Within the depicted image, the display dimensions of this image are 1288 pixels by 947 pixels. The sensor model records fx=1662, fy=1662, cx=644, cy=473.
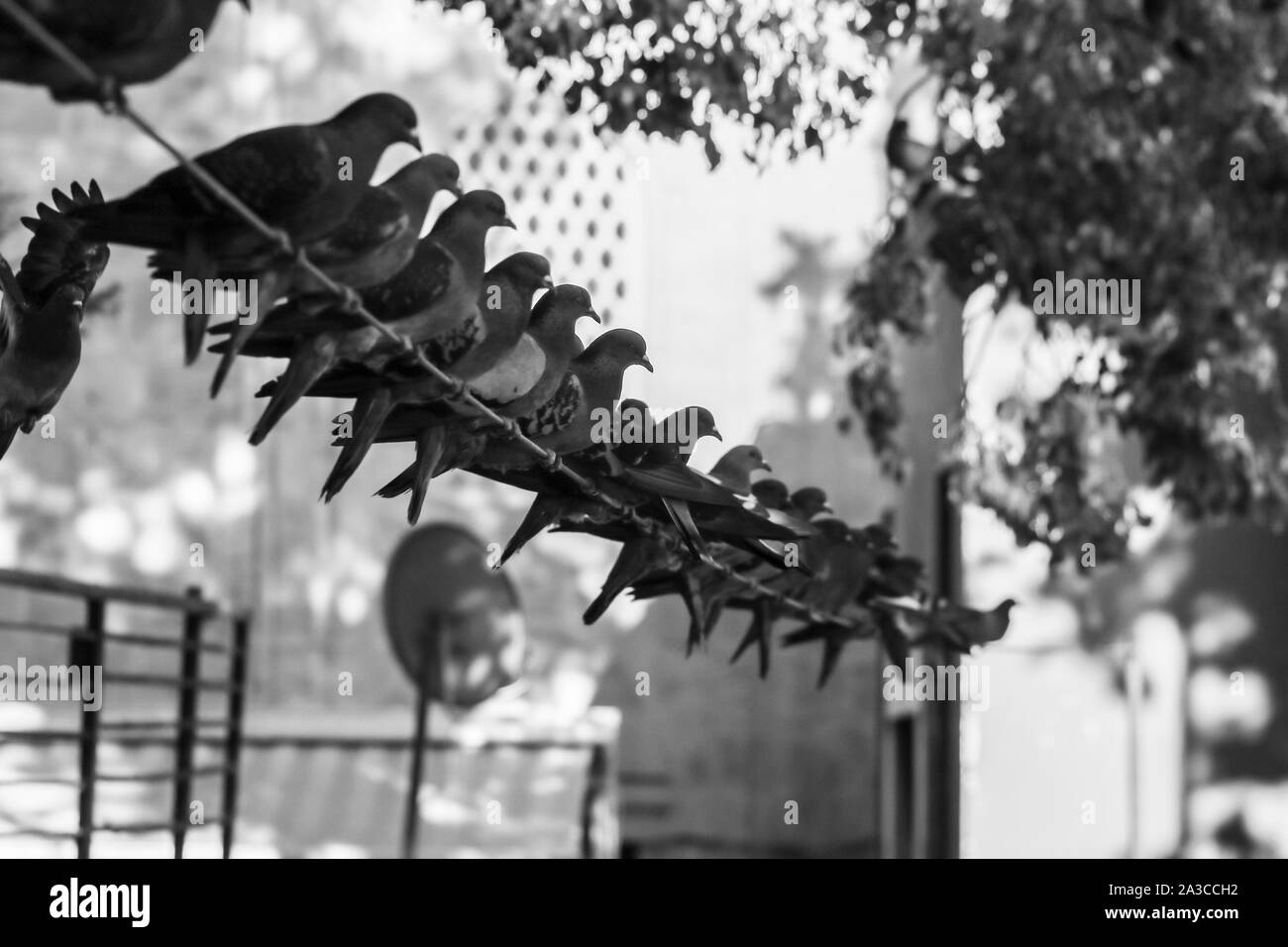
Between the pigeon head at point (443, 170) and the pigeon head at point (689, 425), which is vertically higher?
the pigeon head at point (443, 170)

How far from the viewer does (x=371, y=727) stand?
6.22 metres

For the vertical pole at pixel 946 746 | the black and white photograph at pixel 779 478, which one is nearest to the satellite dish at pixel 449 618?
the black and white photograph at pixel 779 478

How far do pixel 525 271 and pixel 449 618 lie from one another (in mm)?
3992

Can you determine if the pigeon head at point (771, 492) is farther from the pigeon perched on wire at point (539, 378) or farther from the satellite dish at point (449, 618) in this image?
the satellite dish at point (449, 618)

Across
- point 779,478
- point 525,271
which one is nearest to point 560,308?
point 525,271

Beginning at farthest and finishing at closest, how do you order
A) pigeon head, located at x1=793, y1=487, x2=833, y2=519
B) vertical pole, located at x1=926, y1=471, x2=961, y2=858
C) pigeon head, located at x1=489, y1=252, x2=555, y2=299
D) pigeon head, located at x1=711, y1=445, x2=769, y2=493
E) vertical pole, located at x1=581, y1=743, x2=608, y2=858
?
1. vertical pole, located at x1=926, y1=471, x2=961, y2=858
2. vertical pole, located at x1=581, y1=743, x2=608, y2=858
3. pigeon head, located at x1=793, y1=487, x2=833, y2=519
4. pigeon head, located at x1=711, y1=445, x2=769, y2=493
5. pigeon head, located at x1=489, y1=252, x2=555, y2=299

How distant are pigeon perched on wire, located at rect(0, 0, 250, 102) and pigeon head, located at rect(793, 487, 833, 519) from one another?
3.10ft

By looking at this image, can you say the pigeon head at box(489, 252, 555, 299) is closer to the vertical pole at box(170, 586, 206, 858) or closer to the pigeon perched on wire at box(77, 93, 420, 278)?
the pigeon perched on wire at box(77, 93, 420, 278)

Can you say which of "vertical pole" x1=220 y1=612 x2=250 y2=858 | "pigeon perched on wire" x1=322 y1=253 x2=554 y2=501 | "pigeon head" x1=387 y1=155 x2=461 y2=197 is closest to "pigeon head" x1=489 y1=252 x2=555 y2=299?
"pigeon perched on wire" x1=322 y1=253 x2=554 y2=501

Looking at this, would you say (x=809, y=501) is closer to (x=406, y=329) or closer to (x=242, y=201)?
(x=406, y=329)

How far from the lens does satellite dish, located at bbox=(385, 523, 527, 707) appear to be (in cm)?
490

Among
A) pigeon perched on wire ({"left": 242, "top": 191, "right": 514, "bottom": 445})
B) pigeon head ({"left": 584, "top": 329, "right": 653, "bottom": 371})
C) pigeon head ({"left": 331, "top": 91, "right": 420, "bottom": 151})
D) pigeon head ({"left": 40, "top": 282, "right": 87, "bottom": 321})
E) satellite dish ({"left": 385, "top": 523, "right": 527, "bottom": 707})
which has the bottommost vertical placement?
pigeon perched on wire ({"left": 242, "top": 191, "right": 514, "bottom": 445})

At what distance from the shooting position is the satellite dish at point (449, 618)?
193 inches

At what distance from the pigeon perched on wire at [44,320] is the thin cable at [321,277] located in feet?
1.36
